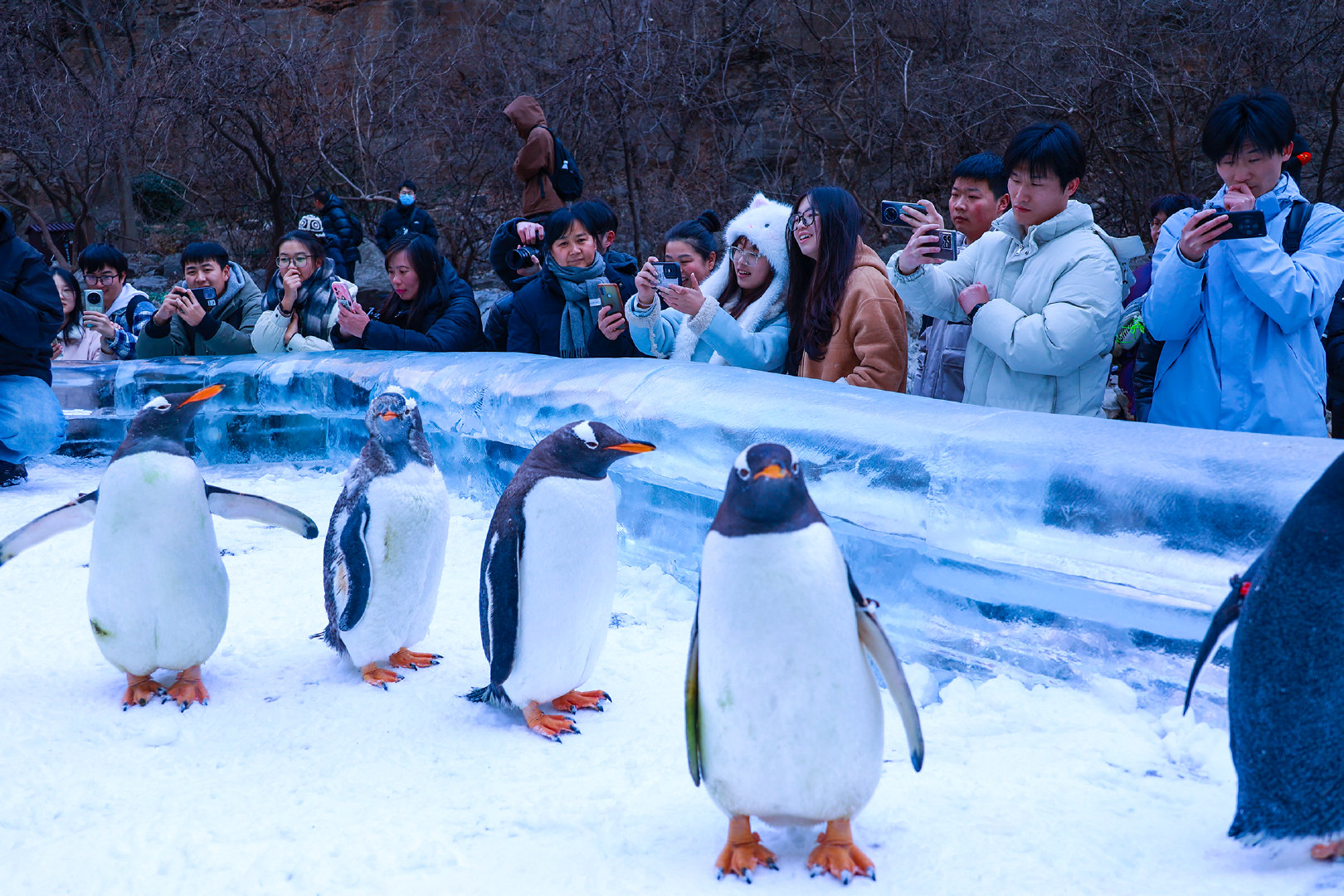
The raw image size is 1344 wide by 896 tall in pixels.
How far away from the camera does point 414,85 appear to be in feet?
34.0

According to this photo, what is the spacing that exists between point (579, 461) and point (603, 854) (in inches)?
30.9

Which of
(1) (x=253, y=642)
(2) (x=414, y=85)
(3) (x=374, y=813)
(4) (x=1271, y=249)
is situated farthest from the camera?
(2) (x=414, y=85)

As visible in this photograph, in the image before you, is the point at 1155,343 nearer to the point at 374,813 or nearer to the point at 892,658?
the point at 892,658

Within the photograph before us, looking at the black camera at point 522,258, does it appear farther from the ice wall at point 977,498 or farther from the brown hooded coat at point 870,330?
the brown hooded coat at point 870,330

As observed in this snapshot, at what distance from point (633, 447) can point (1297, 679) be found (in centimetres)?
113

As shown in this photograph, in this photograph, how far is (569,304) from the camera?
13.3 feet

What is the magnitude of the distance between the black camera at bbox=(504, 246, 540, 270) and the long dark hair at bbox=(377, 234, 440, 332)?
0.33 meters

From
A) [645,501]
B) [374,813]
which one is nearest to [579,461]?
[374,813]

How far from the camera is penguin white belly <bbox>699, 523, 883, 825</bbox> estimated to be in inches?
56.5

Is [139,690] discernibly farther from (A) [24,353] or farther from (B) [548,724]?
(A) [24,353]

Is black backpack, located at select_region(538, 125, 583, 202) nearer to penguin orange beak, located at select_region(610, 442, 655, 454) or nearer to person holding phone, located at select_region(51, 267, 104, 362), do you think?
person holding phone, located at select_region(51, 267, 104, 362)

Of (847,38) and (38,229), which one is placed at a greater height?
(847,38)

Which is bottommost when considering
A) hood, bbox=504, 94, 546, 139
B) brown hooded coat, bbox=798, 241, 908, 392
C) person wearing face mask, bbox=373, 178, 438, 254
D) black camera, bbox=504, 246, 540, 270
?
brown hooded coat, bbox=798, 241, 908, 392

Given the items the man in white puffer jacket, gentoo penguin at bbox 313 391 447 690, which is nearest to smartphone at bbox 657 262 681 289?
the man in white puffer jacket
